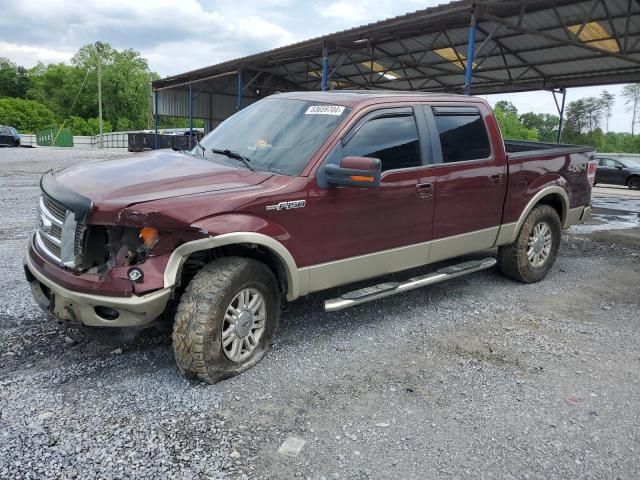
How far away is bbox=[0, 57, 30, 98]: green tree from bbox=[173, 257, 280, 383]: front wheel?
94.7 metres

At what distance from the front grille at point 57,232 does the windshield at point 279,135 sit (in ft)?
4.07

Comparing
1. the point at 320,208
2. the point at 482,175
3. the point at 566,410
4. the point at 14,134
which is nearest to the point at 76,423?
the point at 320,208

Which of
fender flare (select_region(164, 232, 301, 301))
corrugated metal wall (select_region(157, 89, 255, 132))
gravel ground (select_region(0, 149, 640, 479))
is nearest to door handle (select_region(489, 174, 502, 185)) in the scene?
gravel ground (select_region(0, 149, 640, 479))

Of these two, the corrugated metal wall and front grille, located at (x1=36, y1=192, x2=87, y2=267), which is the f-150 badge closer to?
front grille, located at (x1=36, y1=192, x2=87, y2=267)

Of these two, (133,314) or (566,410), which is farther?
(566,410)

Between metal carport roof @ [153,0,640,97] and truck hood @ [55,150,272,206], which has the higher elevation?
metal carport roof @ [153,0,640,97]

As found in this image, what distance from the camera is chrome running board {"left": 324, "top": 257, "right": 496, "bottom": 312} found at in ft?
12.6

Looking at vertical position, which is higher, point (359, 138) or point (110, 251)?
point (359, 138)

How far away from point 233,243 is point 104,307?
2.82 feet

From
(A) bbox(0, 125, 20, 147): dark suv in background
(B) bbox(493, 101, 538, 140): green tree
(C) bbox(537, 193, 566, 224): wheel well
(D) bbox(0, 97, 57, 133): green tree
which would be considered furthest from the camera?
(B) bbox(493, 101, 538, 140): green tree

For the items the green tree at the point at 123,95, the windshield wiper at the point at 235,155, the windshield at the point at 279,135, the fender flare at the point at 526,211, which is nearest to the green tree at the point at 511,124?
the green tree at the point at 123,95

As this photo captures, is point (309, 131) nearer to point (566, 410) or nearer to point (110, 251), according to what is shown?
point (110, 251)

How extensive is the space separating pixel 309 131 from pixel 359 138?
0.40m

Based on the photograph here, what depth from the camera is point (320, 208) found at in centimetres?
371
